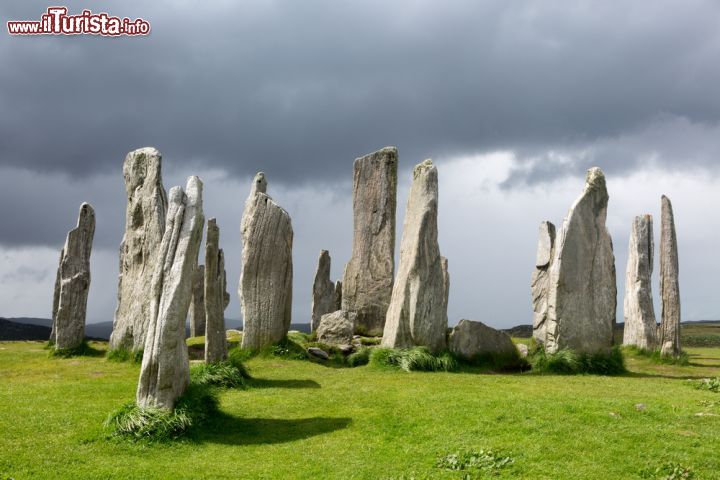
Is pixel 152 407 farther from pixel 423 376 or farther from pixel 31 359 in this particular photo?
pixel 31 359

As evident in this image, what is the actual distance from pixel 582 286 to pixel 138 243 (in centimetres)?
1453

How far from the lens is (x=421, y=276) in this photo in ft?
69.3

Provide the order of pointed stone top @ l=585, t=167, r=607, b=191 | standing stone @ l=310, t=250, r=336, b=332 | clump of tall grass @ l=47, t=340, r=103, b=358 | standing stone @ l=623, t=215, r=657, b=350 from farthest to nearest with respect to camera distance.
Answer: standing stone @ l=310, t=250, r=336, b=332
standing stone @ l=623, t=215, r=657, b=350
clump of tall grass @ l=47, t=340, r=103, b=358
pointed stone top @ l=585, t=167, r=607, b=191

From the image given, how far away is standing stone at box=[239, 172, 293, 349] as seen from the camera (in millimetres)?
22500

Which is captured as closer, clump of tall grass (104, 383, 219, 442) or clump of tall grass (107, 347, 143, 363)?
Result: clump of tall grass (104, 383, 219, 442)

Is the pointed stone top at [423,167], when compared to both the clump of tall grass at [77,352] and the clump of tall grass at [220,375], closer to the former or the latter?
the clump of tall grass at [220,375]

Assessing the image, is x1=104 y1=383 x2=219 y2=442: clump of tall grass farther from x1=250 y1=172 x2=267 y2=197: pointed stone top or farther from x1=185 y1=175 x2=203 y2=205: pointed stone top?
x1=250 y1=172 x2=267 y2=197: pointed stone top

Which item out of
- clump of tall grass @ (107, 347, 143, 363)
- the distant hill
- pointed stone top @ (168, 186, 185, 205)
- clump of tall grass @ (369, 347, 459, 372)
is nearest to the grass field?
clump of tall grass @ (369, 347, 459, 372)

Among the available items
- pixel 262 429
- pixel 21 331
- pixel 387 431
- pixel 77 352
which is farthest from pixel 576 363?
pixel 21 331

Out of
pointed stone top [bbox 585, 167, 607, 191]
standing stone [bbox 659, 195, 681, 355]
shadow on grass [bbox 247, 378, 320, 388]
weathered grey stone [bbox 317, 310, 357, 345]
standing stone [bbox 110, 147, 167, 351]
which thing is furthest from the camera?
standing stone [bbox 659, 195, 681, 355]

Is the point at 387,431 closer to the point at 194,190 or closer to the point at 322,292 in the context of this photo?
the point at 194,190

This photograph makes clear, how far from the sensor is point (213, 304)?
Answer: 19156 millimetres

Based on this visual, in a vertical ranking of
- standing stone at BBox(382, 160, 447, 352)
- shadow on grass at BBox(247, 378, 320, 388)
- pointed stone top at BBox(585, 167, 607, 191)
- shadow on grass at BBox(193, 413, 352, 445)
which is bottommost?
shadow on grass at BBox(193, 413, 352, 445)

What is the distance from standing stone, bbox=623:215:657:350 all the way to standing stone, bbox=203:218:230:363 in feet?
54.0
